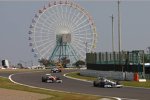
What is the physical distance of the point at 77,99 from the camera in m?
29.8

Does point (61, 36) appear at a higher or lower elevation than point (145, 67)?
higher

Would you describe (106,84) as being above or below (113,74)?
below

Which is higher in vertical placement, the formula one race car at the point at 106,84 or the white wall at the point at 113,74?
the white wall at the point at 113,74

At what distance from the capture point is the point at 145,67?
5609 centimetres

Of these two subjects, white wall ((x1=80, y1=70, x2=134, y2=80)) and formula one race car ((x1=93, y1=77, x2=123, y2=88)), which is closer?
formula one race car ((x1=93, y1=77, x2=123, y2=88))

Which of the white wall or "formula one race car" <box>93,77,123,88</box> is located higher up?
the white wall

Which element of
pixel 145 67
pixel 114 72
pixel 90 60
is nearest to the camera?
pixel 145 67

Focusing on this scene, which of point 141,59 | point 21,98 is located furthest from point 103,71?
point 21,98

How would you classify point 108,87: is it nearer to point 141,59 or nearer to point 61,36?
point 141,59

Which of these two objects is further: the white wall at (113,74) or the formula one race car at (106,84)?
the white wall at (113,74)

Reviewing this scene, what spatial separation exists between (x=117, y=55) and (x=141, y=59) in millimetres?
6011

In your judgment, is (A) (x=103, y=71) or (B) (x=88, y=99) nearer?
(B) (x=88, y=99)

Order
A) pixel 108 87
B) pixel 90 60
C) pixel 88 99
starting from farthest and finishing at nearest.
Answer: pixel 90 60 < pixel 108 87 < pixel 88 99

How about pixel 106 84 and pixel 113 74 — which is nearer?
pixel 106 84
